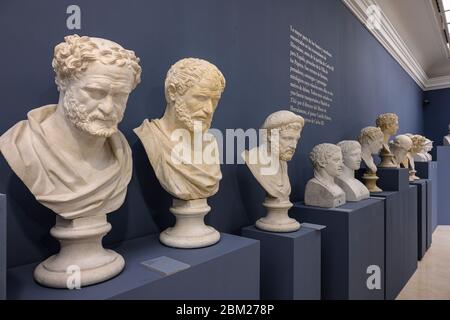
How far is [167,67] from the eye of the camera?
2.03 metres

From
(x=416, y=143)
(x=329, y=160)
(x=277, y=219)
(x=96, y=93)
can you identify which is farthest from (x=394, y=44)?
(x=96, y=93)

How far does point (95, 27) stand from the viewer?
66.1 inches

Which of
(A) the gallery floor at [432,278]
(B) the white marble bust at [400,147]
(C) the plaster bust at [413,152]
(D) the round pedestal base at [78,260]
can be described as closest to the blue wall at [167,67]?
(D) the round pedestal base at [78,260]

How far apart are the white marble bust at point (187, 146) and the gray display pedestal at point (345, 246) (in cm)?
129

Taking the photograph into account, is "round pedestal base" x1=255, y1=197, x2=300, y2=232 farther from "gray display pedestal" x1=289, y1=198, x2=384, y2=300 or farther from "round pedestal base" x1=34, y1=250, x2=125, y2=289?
"round pedestal base" x1=34, y1=250, x2=125, y2=289

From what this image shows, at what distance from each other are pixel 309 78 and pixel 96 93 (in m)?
2.86

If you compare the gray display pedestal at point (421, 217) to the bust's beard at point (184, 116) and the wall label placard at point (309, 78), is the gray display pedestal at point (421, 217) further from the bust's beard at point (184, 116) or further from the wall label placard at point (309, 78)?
the bust's beard at point (184, 116)

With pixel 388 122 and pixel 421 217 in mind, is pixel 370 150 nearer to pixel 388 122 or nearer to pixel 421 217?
pixel 388 122


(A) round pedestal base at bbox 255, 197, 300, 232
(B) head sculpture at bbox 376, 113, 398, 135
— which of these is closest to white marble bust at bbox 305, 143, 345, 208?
(A) round pedestal base at bbox 255, 197, 300, 232

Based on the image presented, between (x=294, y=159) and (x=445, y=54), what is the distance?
7.84 meters

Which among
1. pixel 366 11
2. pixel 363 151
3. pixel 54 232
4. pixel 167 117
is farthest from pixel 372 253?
pixel 366 11

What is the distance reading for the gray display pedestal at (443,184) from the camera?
22.5ft

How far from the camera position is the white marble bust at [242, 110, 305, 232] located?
84.7 inches

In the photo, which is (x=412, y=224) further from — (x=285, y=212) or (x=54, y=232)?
(x=54, y=232)
